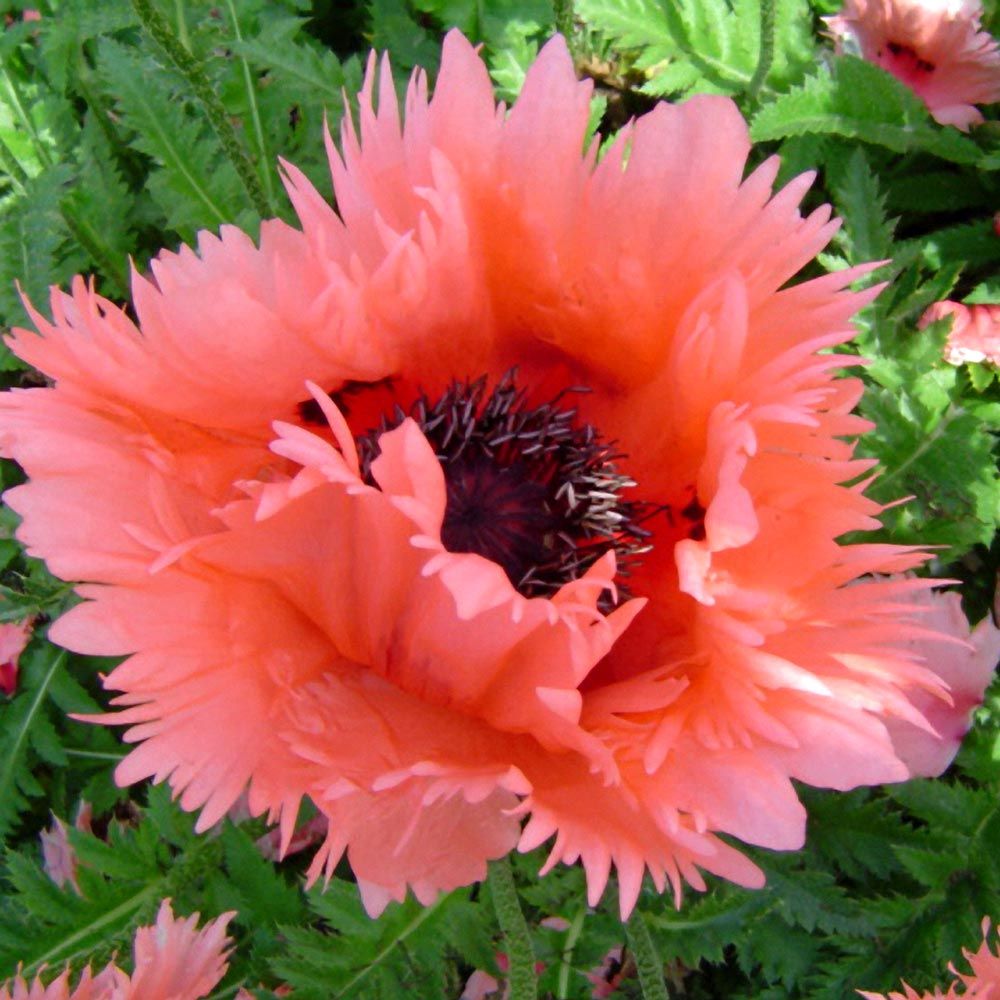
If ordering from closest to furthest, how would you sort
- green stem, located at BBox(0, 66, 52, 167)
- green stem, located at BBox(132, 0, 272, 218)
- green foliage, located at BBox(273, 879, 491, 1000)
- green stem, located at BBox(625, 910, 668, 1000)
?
green stem, located at BBox(625, 910, 668, 1000) < green stem, located at BBox(132, 0, 272, 218) < green foliage, located at BBox(273, 879, 491, 1000) < green stem, located at BBox(0, 66, 52, 167)

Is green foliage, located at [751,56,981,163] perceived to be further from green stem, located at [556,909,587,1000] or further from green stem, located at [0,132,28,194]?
green stem, located at [0,132,28,194]

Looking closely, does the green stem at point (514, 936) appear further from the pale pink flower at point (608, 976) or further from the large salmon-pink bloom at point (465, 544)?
the pale pink flower at point (608, 976)

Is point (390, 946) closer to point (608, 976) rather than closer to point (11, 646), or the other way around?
point (608, 976)

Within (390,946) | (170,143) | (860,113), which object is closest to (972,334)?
(860,113)

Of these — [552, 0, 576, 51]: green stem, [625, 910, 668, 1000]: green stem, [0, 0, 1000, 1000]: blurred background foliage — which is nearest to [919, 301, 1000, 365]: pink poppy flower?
[0, 0, 1000, 1000]: blurred background foliage

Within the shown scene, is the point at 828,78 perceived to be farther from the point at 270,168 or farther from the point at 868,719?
the point at 868,719

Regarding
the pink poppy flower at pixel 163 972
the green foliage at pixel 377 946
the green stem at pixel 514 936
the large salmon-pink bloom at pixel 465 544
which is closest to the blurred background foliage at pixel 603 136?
the green foliage at pixel 377 946
